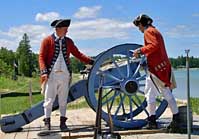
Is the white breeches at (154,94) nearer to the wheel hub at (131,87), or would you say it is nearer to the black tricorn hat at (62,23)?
the wheel hub at (131,87)

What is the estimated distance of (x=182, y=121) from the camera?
7.11 m

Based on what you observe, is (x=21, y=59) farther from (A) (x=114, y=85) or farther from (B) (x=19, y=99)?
(A) (x=114, y=85)

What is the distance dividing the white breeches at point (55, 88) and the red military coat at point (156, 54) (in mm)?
1192

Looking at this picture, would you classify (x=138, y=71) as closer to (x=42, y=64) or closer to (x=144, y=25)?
(x=144, y=25)

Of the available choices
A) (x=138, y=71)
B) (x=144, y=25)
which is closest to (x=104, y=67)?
(x=138, y=71)

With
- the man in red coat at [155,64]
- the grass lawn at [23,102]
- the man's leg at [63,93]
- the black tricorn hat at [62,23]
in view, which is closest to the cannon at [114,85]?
the man's leg at [63,93]

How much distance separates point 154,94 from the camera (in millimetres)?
7102

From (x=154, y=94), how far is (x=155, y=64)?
1.45 ft

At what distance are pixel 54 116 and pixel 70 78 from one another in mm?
2356

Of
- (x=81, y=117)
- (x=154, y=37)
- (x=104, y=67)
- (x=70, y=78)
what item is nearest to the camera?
(x=154, y=37)

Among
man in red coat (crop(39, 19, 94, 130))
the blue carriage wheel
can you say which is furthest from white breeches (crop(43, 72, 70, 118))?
the blue carriage wheel

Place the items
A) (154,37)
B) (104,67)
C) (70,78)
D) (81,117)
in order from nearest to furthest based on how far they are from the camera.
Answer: (154,37) < (70,78) < (104,67) < (81,117)

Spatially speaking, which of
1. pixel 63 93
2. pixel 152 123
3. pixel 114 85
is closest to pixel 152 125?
pixel 152 123

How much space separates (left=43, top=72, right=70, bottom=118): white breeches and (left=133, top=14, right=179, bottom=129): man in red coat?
1068 millimetres
